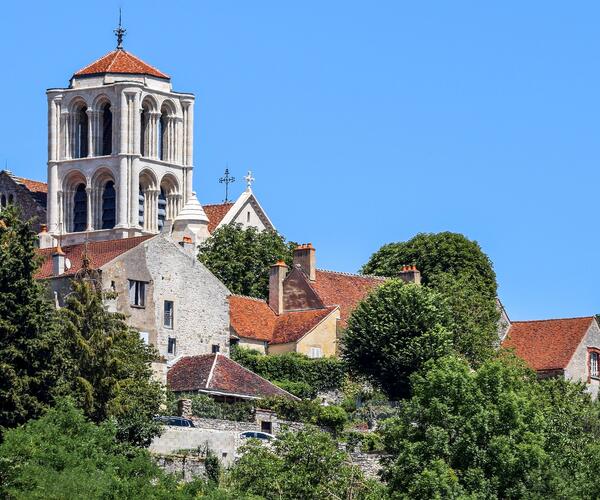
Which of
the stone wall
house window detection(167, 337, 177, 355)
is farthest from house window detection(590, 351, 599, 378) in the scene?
the stone wall

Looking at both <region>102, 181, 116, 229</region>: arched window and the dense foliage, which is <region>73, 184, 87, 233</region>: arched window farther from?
the dense foliage

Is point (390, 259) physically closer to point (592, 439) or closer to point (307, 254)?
point (307, 254)

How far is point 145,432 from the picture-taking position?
8194 centimetres

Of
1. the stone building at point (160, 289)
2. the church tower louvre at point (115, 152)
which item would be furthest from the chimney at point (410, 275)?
the church tower louvre at point (115, 152)

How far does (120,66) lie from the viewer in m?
136

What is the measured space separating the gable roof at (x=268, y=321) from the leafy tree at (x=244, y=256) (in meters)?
4.50

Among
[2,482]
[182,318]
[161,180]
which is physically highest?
[161,180]

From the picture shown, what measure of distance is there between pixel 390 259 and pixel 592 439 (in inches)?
1189

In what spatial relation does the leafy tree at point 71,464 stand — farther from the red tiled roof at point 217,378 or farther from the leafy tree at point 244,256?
the leafy tree at point 244,256

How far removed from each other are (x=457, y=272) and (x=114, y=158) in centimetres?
2630

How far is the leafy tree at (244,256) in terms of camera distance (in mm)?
111938

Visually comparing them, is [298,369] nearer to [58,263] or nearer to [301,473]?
[58,263]

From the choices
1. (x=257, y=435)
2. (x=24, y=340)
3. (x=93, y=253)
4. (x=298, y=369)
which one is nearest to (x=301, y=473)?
→ (x=257, y=435)

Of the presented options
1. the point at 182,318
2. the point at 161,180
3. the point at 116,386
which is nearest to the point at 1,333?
the point at 116,386
